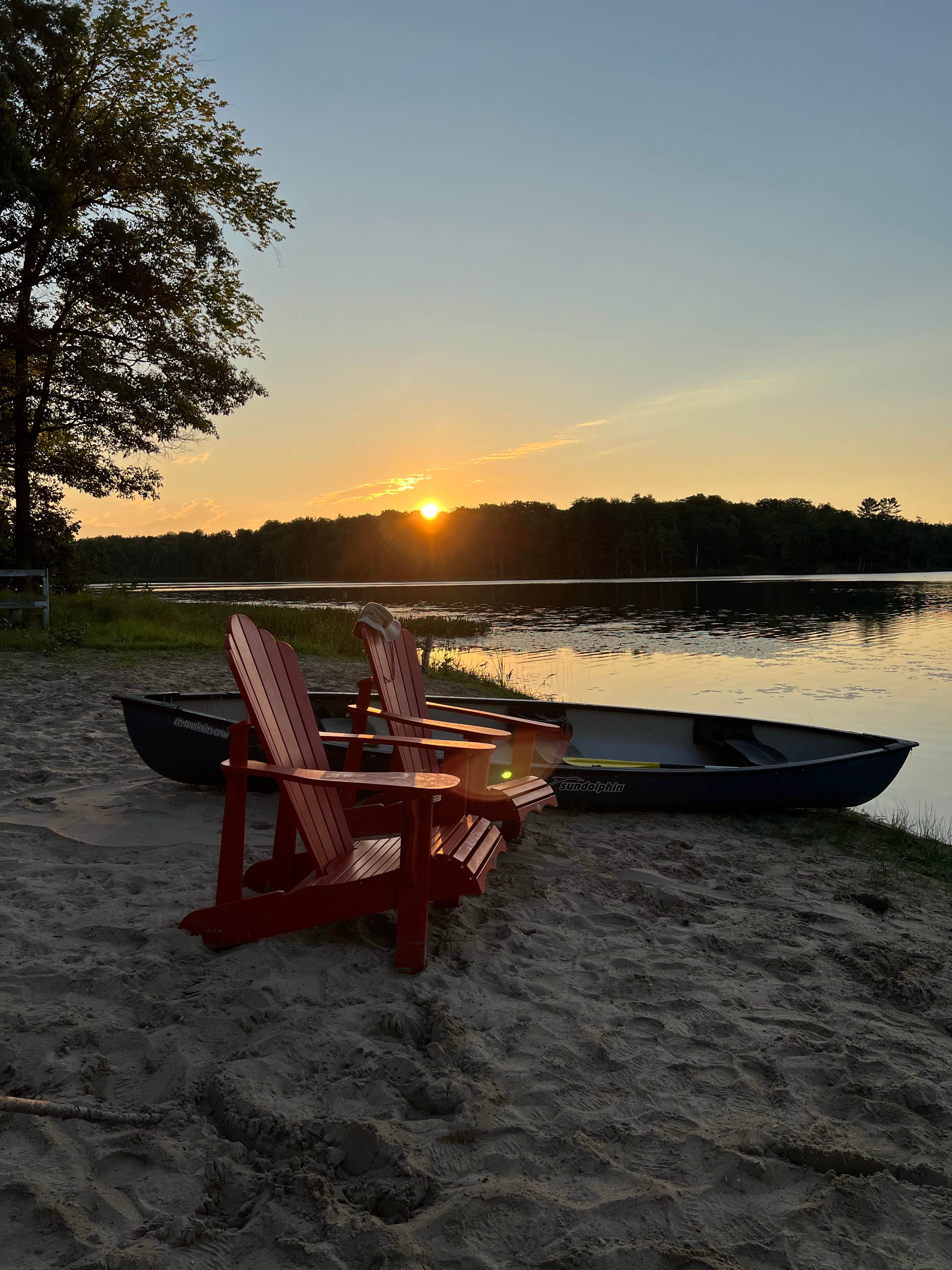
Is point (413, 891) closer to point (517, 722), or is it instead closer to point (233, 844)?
point (233, 844)

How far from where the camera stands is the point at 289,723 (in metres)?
3.28

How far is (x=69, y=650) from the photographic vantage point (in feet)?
41.4

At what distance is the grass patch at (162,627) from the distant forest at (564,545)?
255 ft

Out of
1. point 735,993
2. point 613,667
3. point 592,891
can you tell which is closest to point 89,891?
point 592,891

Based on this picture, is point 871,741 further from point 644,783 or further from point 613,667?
point 613,667

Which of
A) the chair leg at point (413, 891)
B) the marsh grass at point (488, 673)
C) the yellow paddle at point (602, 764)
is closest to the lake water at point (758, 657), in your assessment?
the marsh grass at point (488, 673)

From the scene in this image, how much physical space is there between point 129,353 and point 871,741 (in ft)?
56.6

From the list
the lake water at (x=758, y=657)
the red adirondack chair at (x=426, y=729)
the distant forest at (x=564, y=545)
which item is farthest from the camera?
the distant forest at (x=564, y=545)

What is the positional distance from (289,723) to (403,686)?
1075 mm

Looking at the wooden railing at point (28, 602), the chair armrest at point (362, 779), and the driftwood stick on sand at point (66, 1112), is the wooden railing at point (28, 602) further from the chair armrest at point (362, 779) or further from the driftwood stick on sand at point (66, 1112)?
the driftwood stick on sand at point (66, 1112)

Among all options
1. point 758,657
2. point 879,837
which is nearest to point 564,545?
→ point 758,657

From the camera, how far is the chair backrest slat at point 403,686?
3934 millimetres

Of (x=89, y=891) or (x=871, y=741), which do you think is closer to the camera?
(x=89, y=891)

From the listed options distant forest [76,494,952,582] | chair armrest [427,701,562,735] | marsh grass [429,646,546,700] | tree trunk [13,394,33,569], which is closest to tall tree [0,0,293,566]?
tree trunk [13,394,33,569]
